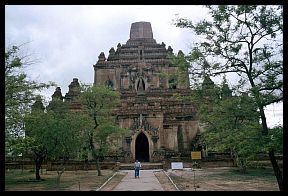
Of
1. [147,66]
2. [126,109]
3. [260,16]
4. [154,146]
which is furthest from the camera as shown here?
A: [147,66]

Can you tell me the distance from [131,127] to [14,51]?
20312 mm

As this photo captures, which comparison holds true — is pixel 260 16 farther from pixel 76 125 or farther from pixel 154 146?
pixel 154 146

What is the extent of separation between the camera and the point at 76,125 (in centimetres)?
2009

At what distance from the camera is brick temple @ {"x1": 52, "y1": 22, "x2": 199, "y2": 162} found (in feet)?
109

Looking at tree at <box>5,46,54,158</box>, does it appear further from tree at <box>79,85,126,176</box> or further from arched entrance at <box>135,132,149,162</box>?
arched entrance at <box>135,132,149,162</box>

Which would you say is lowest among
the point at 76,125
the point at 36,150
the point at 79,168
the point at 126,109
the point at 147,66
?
the point at 79,168

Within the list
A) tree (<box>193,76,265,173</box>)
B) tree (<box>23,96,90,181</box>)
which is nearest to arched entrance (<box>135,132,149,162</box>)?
tree (<box>23,96,90,181</box>)

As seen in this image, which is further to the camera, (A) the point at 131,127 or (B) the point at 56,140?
(A) the point at 131,127

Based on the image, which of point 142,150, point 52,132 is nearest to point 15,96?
point 52,132

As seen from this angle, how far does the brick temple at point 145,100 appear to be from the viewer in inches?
1312

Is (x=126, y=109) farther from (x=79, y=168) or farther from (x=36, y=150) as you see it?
(x=36, y=150)
